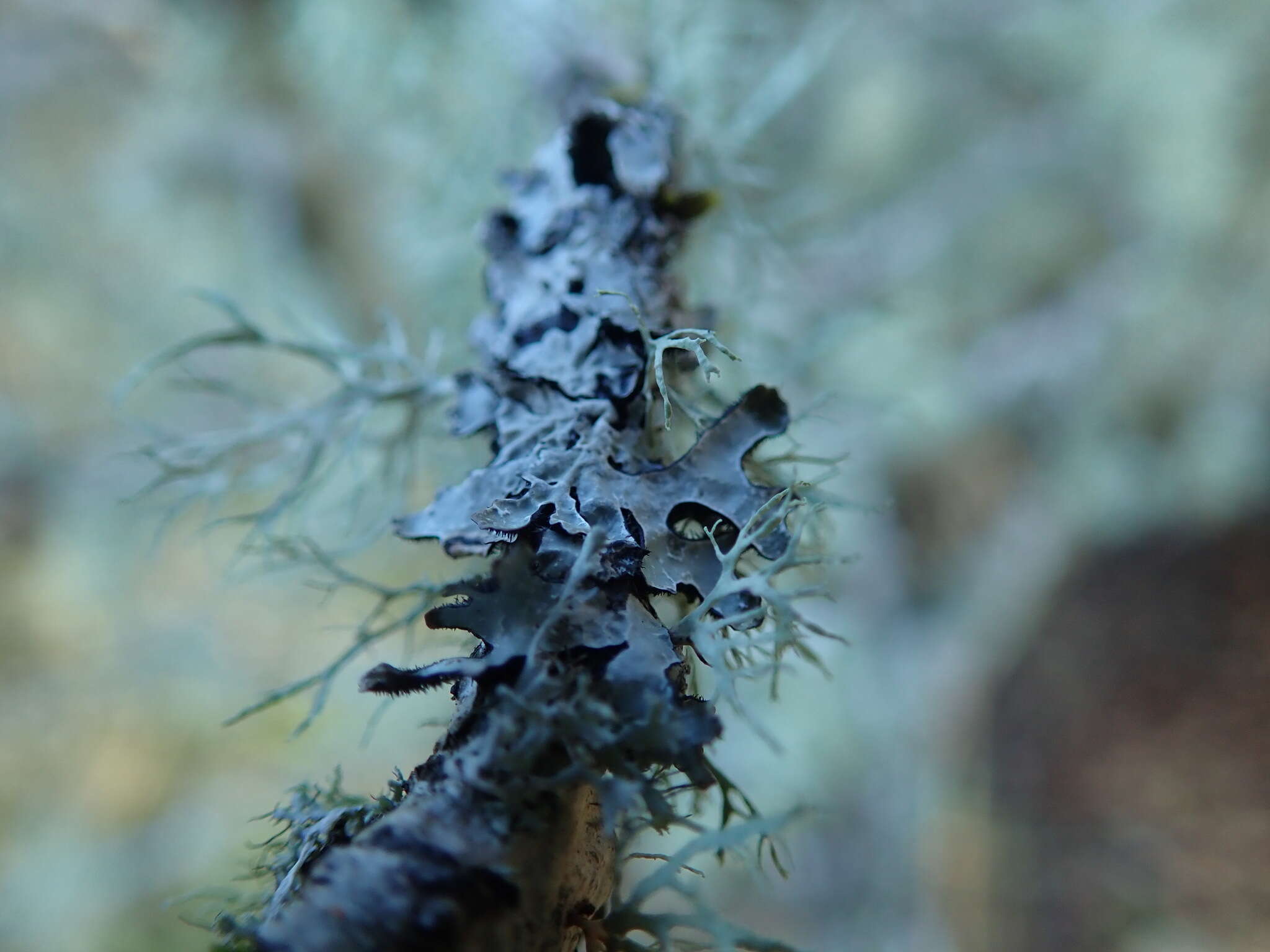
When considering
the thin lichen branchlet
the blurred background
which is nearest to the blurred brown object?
the blurred background

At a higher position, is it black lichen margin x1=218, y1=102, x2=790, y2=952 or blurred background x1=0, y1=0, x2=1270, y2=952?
blurred background x1=0, y1=0, x2=1270, y2=952

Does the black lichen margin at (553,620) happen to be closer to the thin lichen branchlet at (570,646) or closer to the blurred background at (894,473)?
the thin lichen branchlet at (570,646)

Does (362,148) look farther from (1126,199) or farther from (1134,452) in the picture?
(1134,452)

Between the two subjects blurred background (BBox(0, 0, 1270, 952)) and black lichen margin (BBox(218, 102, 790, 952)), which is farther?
blurred background (BBox(0, 0, 1270, 952))

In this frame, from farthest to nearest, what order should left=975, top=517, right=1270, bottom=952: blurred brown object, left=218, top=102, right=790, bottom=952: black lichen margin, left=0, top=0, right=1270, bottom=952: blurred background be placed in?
left=975, top=517, right=1270, bottom=952: blurred brown object, left=0, top=0, right=1270, bottom=952: blurred background, left=218, top=102, right=790, bottom=952: black lichen margin

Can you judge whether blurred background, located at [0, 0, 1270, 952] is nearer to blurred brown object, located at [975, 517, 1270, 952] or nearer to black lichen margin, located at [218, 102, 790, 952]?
blurred brown object, located at [975, 517, 1270, 952]

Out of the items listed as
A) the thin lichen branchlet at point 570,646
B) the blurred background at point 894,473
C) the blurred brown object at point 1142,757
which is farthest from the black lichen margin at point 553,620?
the blurred brown object at point 1142,757

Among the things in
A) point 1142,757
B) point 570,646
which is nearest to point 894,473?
point 1142,757
